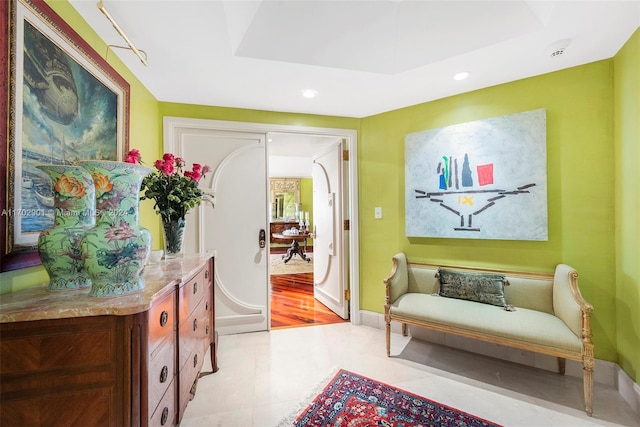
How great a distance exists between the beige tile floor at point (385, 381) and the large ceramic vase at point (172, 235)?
1.01 meters

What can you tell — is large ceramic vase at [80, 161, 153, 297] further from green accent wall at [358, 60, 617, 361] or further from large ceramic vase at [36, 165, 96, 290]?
green accent wall at [358, 60, 617, 361]

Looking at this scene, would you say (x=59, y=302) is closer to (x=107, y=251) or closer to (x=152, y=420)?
(x=107, y=251)

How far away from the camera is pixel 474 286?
7.20 ft

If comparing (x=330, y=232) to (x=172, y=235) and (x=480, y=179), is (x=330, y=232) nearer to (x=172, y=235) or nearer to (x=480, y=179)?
(x=480, y=179)

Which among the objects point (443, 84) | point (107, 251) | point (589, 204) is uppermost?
point (443, 84)

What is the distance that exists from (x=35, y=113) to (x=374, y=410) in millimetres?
2368

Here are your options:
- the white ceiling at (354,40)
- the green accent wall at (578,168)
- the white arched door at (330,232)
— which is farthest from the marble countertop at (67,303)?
the white arched door at (330,232)

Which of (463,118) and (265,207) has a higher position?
(463,118)

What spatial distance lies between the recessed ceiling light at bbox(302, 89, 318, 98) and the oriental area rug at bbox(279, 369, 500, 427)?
241cm

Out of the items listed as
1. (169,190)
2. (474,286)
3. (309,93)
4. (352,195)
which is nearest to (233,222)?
(169,190)

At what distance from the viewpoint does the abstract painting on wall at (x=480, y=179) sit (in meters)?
2.07

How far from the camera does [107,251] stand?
899 mm

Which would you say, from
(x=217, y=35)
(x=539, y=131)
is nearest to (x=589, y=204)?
(x=539, y=131)

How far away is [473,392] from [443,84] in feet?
7.84
